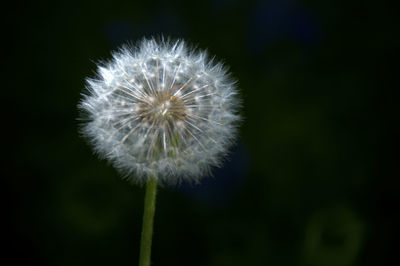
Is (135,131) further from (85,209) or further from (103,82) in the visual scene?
(85,209)

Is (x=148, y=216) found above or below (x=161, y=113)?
below

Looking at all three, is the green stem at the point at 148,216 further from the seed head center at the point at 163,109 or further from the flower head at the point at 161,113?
the seed head center at the point at 163,109

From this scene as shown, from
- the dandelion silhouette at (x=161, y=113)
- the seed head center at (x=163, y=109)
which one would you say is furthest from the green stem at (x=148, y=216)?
the seed head center at (x=163, y=109)

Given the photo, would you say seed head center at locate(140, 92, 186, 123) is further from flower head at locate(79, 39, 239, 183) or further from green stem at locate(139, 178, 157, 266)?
green stem at locate(139, 178, 157, 266)

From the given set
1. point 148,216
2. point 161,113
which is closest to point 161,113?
point 161,113

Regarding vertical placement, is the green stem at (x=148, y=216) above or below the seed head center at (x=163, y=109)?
below

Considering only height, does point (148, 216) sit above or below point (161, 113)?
below

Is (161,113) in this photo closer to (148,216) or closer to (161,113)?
(161,113)

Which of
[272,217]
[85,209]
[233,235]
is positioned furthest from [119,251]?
[272,217]
